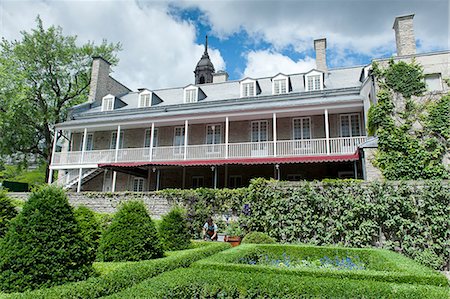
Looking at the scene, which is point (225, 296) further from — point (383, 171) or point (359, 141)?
point (359, 141)

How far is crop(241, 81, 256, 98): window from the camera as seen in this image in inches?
865

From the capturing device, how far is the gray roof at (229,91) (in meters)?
21.0

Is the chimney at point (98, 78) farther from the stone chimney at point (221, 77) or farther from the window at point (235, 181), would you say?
the window at point (235, 181)

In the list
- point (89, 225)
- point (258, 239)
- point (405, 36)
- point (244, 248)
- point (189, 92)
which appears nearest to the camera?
point (89, 225)

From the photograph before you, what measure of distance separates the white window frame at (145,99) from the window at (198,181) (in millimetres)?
7903

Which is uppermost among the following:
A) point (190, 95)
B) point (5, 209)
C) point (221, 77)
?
point (221, 77)

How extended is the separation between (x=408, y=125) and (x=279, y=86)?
385 inches

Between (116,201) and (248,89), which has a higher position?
(248,89)

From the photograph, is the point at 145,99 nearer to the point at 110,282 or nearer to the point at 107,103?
the point at 107,103

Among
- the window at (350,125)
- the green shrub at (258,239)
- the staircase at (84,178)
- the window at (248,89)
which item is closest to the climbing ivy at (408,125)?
the window at (350,125)

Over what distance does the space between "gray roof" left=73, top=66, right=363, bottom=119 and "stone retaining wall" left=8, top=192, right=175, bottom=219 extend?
9.49m

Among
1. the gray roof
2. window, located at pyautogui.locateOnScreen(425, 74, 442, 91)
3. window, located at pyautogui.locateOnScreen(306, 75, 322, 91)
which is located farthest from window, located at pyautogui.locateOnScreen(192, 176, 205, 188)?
window, located at pyautogui.locateOnScreen(425, 74, 442, 91)

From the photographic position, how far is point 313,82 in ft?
68.7

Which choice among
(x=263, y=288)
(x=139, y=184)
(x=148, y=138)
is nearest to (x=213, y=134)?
(x=148, y=138)
